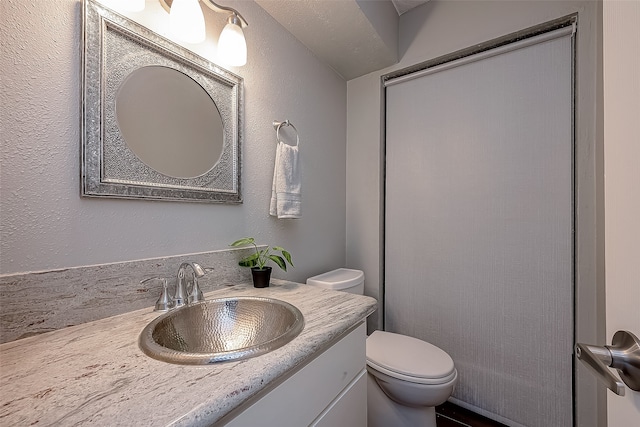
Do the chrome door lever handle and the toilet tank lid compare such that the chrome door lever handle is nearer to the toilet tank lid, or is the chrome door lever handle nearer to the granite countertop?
the granite countertop

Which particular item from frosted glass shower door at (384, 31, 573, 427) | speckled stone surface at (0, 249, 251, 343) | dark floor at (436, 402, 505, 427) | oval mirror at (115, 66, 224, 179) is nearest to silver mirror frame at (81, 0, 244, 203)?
oval mirror at (115, 66, 224, 179)

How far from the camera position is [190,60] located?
93 cm

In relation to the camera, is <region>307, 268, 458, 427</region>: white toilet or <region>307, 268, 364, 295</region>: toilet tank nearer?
<region>307, 268, 458, 427</region>: white toilet

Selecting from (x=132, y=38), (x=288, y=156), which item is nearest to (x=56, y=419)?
(x=132, y=38)

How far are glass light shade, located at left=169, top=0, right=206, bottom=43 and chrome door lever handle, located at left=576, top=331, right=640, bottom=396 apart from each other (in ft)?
4.05

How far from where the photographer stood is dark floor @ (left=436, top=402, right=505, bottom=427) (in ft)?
4.44

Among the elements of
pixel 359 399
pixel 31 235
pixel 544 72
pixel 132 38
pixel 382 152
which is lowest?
pixel 359 399

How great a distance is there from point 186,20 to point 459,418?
2.19m

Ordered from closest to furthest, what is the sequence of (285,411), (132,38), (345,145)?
1. (285,411)
2. (132,38)
3. (345,145)

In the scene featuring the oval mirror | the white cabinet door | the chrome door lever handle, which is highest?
the oval mirror

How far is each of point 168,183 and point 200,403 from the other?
0.71m

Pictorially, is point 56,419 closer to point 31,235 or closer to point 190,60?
point 31,235

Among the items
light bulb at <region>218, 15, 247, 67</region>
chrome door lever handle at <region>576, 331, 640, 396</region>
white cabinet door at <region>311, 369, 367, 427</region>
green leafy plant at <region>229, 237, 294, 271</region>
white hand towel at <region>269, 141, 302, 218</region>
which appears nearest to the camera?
chrome door lever handle at <region>576, 331, 640, 396</region>

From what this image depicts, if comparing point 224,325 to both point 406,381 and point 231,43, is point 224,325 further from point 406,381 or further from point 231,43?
point 231,43
